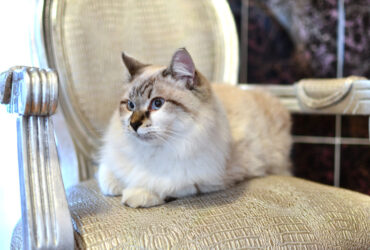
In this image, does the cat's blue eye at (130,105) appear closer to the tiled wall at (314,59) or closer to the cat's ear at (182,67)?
the cat's ear at (182,67)

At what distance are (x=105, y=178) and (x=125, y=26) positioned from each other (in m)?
0.63

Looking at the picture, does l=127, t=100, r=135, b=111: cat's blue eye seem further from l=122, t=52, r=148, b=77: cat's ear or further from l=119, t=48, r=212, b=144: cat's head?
l=122, t=52, r=148, b=77: cat's ear

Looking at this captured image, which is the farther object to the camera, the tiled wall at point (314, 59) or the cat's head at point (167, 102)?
the tiled wall at point (314, 59)

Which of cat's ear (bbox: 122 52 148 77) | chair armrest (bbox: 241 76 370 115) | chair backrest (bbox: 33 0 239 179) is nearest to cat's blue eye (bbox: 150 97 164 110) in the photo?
cat's ear (bbox: 122 52 148 77)

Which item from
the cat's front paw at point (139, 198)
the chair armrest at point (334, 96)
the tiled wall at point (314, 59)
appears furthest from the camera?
the tiled wall at point (314, 59)

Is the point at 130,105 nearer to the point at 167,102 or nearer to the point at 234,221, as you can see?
the point at 167,102

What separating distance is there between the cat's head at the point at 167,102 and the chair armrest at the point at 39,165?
258mm

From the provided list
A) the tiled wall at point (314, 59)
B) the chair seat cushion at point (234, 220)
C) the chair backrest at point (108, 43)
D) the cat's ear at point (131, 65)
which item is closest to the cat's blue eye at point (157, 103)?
the cat's ear at point (131, 65)

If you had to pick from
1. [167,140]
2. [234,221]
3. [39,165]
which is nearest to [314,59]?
[167,140]

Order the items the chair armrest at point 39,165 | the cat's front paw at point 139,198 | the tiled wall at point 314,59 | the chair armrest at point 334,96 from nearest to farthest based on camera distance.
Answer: the chair armrest at point 39,165, the cat's front paw at point 139,198, the chair armrest at point 334,96, the tiled wall at point 314,59

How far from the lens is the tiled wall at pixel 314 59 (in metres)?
1.85

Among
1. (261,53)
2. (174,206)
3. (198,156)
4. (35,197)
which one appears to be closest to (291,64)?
(261,53)

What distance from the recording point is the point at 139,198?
3.35 ft

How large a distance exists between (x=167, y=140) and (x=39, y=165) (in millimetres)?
364
